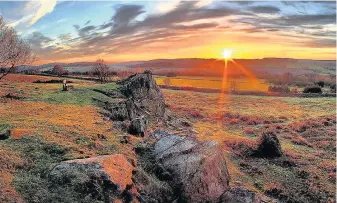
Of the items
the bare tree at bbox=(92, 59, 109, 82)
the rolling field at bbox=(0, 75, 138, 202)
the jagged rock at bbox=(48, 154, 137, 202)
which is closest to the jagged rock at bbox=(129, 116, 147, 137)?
the rolling field at bbox=(0, 75, 138, 202)

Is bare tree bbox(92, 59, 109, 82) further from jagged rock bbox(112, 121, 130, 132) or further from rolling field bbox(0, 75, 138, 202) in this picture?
jagged rock bbox(112, 121, 130, 132)

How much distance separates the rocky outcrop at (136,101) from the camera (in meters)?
27.7

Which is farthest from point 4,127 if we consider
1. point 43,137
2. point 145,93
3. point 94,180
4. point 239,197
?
point 145,93

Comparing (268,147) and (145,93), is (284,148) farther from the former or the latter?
(145,93)

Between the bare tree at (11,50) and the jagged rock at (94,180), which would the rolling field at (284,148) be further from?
the bare tree at (11,50)

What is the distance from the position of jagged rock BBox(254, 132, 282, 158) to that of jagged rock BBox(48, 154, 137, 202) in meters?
17.5

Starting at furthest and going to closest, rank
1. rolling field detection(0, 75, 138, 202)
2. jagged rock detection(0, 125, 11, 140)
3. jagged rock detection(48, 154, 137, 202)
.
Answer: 1. jagged rock detection(0, 125, 11, 140)
2. rolling field detection(0, 75, 138, 202)
3. jagged rock detection(48, 154, 137, 202)

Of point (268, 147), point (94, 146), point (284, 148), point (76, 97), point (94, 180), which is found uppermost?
point (76, 97)

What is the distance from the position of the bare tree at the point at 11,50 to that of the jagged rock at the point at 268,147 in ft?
88.6

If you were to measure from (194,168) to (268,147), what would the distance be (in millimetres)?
14390

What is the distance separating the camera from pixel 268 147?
2991cm

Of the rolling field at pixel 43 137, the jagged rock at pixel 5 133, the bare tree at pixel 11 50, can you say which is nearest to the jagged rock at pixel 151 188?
the rolling field at pixel 43 137

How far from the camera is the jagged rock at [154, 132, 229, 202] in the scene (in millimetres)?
17125

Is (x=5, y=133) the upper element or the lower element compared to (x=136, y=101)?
lower
